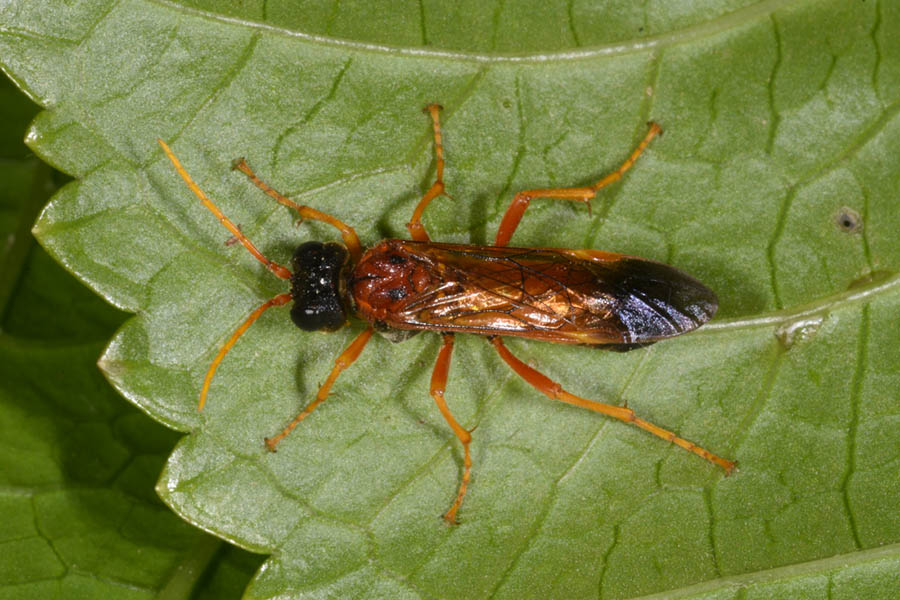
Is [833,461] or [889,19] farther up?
[889,19]

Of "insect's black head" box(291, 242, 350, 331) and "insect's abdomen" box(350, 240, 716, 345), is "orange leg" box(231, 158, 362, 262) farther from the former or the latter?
"insect's abdomen" box(350, 240, 716, 345)

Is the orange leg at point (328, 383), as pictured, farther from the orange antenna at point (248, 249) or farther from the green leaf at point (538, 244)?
the orange antenna at point (248, 249)

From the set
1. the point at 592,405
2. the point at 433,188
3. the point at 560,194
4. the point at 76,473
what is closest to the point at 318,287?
the point at 433,188

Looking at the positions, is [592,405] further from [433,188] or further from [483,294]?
[433,188]

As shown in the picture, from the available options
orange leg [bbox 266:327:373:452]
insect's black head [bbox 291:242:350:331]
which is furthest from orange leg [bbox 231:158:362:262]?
orange leg [bbox 266:327:373:452]

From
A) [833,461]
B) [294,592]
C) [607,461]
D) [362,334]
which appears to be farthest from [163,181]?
[833,461]

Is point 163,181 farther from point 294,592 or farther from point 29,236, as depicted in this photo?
point 294,592
